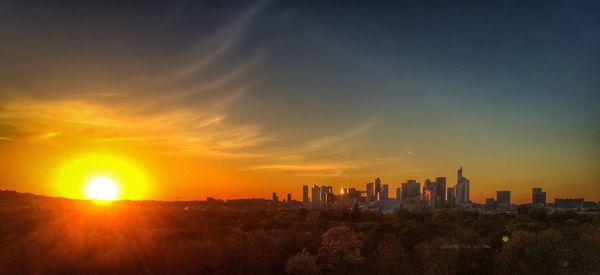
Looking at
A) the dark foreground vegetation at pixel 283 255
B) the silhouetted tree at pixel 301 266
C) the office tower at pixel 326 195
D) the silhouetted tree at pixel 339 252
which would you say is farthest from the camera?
the office tower at pixel 326 195

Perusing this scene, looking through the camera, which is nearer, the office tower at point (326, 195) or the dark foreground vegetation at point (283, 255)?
the dark foreground vegetation at point (283, 255)

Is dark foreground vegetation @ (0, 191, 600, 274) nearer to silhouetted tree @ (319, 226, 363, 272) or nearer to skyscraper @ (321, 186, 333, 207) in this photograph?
silhouetted tree @ (319, 226, 363, 272)

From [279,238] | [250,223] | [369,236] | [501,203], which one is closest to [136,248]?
[279,238]

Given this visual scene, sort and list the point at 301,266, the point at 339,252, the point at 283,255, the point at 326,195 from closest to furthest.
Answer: the point at 301,266
the point at 339,252
the point at 283,255
the point at 326,195

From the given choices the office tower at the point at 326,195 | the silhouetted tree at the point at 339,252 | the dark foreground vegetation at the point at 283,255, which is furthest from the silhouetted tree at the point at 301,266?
the office tower at the point at 326,195

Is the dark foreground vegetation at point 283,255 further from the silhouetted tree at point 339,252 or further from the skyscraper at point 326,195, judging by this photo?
the skyscraper at point 326,195

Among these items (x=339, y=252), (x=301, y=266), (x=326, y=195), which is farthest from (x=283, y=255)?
(x=326, y=195)

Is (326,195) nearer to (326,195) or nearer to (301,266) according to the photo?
(326,195)

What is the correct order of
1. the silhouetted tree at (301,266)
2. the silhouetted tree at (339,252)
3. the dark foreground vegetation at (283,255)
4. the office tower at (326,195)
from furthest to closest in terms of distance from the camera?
the office tower at (326,195)
the silhouetted tree at (339,252)
the silhouetted tree at (301,266)
the dark foreground vegetation at (283,255)

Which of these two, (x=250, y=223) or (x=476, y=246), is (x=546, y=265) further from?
(x=250, y=223)

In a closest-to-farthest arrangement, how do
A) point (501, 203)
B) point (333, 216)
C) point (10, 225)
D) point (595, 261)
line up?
point (595, 261), point (10, 225), point (333, 216), point (501, 203)

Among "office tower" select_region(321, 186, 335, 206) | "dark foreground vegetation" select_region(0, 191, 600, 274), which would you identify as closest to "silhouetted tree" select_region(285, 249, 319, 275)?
"dark foreground vegetation" select_region(0, 191, 600, 274)
